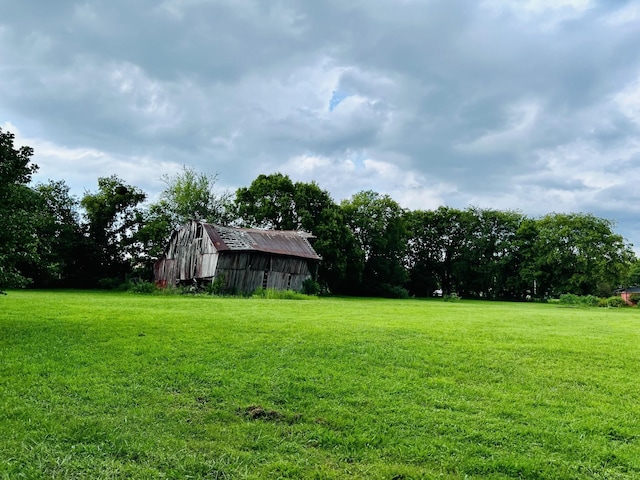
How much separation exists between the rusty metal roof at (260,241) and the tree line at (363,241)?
6.67 metres

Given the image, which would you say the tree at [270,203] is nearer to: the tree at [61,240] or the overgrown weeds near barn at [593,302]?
the tree at [61,240]

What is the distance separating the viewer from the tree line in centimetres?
4888

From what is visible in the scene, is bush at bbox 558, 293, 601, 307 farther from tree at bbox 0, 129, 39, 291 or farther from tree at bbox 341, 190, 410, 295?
tree at bbox 0, 129, 39, 291

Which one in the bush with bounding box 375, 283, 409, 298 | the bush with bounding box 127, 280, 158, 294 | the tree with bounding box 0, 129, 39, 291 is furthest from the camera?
the bush with bounding box 375, 283, 409, 298

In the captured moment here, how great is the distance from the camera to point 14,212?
12.6 meters

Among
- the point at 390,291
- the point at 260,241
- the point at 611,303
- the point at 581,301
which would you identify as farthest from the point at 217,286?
the point at 611,303

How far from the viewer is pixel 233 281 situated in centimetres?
3925

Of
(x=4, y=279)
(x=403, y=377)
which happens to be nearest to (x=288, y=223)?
(x=4, y=279)

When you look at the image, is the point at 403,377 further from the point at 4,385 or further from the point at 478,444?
the point at 4,385

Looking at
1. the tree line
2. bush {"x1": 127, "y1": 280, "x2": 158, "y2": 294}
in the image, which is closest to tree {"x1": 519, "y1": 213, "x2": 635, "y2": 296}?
the tree line

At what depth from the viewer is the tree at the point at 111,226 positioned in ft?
162

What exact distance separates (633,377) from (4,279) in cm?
1495

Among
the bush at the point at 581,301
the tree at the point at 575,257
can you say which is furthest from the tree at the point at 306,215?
the tree at the point at 575,257

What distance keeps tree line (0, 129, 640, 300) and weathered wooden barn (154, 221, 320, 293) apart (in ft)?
21.2
